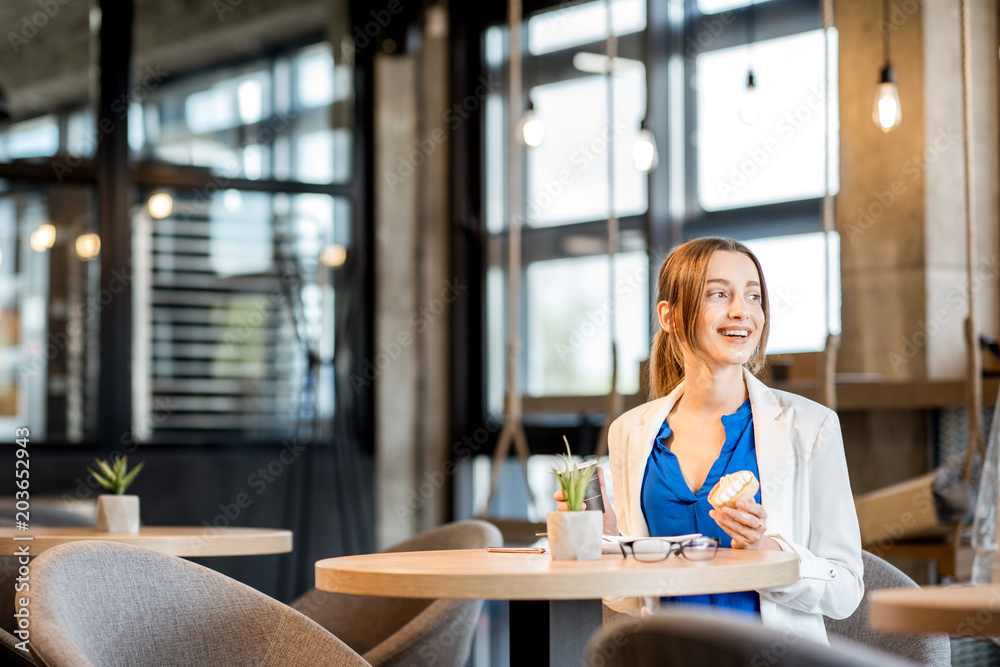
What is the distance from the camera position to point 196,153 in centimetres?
593

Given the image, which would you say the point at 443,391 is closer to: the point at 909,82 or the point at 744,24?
the point at 744,24

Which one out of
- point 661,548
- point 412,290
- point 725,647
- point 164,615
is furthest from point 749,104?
point 725,647

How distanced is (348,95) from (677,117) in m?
1.91

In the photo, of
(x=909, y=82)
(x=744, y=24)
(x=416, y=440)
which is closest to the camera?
(x=909, y=82)

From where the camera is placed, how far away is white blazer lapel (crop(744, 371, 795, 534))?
1.99m

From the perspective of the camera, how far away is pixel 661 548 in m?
1.79

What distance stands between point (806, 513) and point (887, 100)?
7.84 ft

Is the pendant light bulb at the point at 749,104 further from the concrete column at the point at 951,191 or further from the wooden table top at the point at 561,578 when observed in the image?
the wooden table top at the point at 561,578

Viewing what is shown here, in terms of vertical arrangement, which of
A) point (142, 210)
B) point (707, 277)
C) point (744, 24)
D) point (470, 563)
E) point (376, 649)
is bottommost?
point (376, 649)

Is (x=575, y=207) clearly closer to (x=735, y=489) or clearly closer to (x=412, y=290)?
(x=412, y=290)

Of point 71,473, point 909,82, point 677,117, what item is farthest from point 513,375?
point 71,473

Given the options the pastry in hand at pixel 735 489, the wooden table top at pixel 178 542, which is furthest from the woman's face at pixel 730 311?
the wooden table top at pixel 178 542

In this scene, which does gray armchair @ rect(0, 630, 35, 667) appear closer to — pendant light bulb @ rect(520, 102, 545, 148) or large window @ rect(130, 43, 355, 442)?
pendant light bulb @ rect(520, 102, 545, 148)

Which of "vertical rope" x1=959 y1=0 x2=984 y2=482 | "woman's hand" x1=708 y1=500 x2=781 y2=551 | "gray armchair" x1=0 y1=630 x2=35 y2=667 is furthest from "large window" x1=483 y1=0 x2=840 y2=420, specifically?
"gray armchair" x1=0 y1=630 x2=35 y2=667
